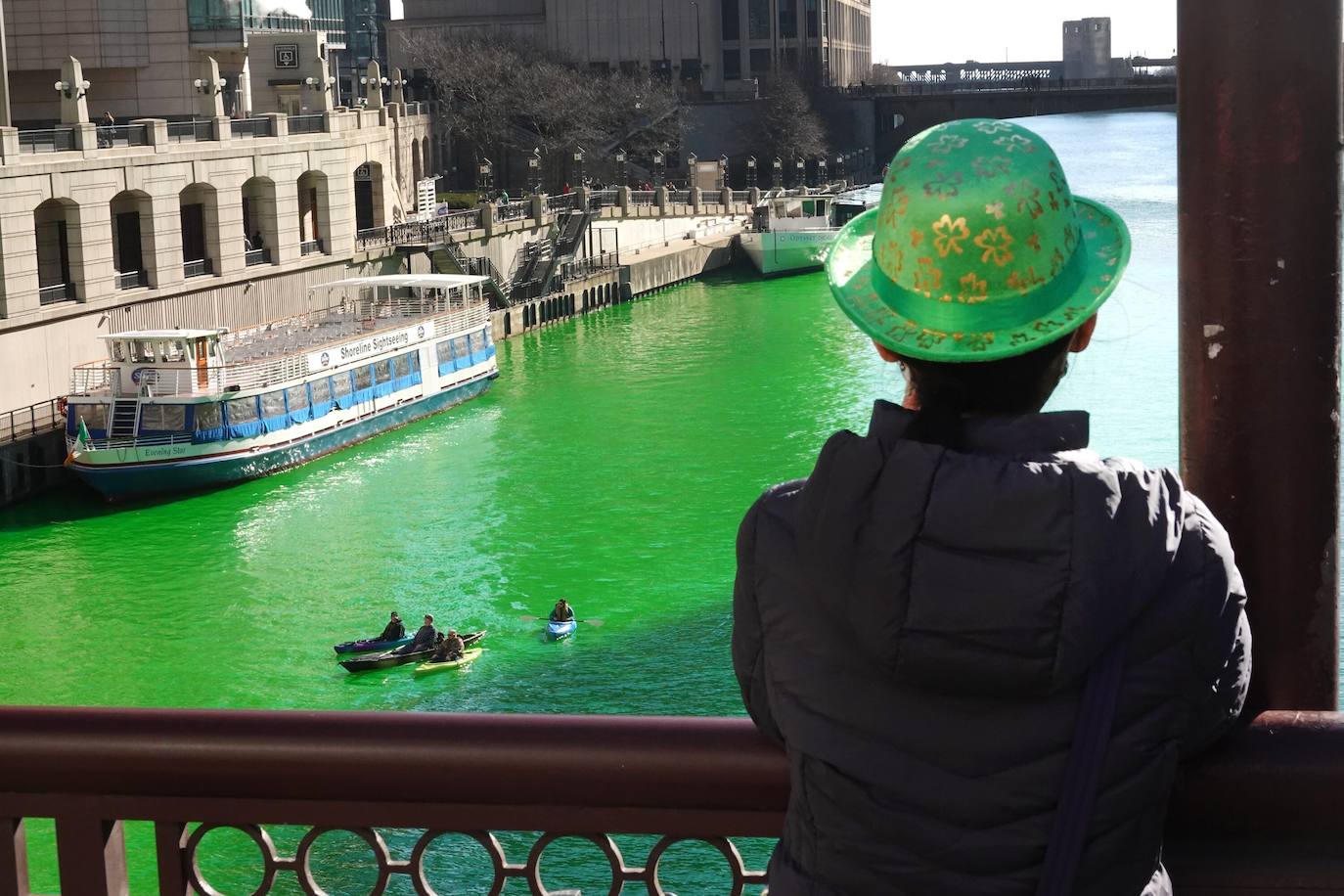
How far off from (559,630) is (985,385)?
18.9 m

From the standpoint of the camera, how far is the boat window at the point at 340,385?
32.4 m

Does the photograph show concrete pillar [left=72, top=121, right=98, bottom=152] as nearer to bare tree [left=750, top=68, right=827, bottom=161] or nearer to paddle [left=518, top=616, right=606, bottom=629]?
paddle [left=518, top=616, right=606, bottom=629]

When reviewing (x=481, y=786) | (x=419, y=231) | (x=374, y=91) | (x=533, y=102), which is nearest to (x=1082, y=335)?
(x=481, y=786)

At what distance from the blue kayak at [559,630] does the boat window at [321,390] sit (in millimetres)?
12163

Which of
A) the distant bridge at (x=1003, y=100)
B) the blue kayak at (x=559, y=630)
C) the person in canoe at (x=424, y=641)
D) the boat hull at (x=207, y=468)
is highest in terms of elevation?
the distant bridge at (x=1003, y=100)

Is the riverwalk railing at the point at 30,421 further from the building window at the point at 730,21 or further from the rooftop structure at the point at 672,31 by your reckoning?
the building window at the point at 730,21

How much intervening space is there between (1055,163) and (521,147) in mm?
68867

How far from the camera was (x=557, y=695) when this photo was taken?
18766mm

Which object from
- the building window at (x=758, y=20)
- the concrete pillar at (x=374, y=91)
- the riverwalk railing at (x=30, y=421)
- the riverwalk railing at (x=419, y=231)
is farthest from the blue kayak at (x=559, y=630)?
the building window at (x=758, y=20)

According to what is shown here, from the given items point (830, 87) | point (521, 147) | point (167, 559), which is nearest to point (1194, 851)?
point (167, 559)

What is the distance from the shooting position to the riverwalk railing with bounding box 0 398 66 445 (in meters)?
29.4

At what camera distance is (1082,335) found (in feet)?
6.40

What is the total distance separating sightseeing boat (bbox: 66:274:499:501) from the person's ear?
28.0 m

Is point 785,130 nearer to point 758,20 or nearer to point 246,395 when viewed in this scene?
point 758,20
